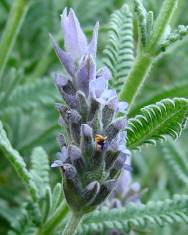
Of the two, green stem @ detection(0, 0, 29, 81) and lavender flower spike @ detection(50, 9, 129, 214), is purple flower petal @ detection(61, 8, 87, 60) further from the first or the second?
green stem @ detection(0, 0, 29, 81)

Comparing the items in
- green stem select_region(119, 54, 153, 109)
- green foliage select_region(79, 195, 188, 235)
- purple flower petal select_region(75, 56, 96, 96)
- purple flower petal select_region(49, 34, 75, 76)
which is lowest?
green foliage select_region(79, 195, 188, 235)

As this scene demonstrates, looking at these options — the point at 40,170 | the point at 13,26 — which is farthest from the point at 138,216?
the point at 13,26

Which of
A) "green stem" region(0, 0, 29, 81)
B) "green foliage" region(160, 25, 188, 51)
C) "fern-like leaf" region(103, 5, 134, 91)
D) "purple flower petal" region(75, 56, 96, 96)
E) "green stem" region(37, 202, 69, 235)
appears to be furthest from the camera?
"green stem" region(0, 0, 29, 81)

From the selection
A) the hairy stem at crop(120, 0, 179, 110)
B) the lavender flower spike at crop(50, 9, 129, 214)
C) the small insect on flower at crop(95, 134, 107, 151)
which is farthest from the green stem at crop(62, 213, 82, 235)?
the hairy stem at crop(120, 0, 179, 110)

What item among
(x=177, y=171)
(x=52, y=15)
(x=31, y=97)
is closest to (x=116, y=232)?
(x=177, y=171)

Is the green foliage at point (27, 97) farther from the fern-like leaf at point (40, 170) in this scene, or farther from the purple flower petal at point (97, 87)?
the purple flower petal at point (97, 87)

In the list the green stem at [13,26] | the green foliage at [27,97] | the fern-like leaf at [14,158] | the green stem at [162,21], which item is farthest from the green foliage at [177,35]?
the green foliage at [27,97]
